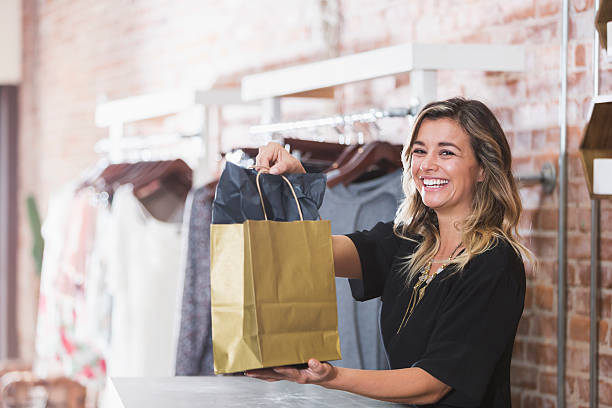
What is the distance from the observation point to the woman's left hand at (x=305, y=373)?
1.42 meters

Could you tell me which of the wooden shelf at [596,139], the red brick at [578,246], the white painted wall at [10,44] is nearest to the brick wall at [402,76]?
the red brick at [578,246]

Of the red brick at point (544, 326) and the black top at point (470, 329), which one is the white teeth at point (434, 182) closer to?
the black top at point (470, 329)

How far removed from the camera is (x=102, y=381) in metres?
3.48

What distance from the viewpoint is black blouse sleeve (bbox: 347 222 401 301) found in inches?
73.5

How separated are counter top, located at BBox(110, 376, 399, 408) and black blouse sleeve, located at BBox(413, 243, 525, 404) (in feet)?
0.67

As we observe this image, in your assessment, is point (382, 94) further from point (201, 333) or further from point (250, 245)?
point (250, 245)

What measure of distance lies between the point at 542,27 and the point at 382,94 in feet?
2.53

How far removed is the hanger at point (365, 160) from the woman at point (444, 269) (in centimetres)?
34

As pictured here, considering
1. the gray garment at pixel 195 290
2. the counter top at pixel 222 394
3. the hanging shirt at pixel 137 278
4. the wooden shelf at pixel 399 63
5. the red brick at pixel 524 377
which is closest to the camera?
the counter top at pixel 222 394

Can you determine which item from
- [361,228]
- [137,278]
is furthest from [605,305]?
[137,278]

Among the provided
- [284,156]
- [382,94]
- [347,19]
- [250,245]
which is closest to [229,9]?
[347,19]

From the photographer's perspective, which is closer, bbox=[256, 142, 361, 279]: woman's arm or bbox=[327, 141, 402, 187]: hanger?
bbox=[256, 142, 361, 279]: woman's arm

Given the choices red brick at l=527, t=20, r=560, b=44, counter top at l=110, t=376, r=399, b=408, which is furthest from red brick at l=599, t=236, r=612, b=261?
counter top at l=110, t=376, r=399, b=408

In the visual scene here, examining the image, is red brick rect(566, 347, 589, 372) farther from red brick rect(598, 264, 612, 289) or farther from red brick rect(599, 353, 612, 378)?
red brick rect(598, 264, 612, 289)
